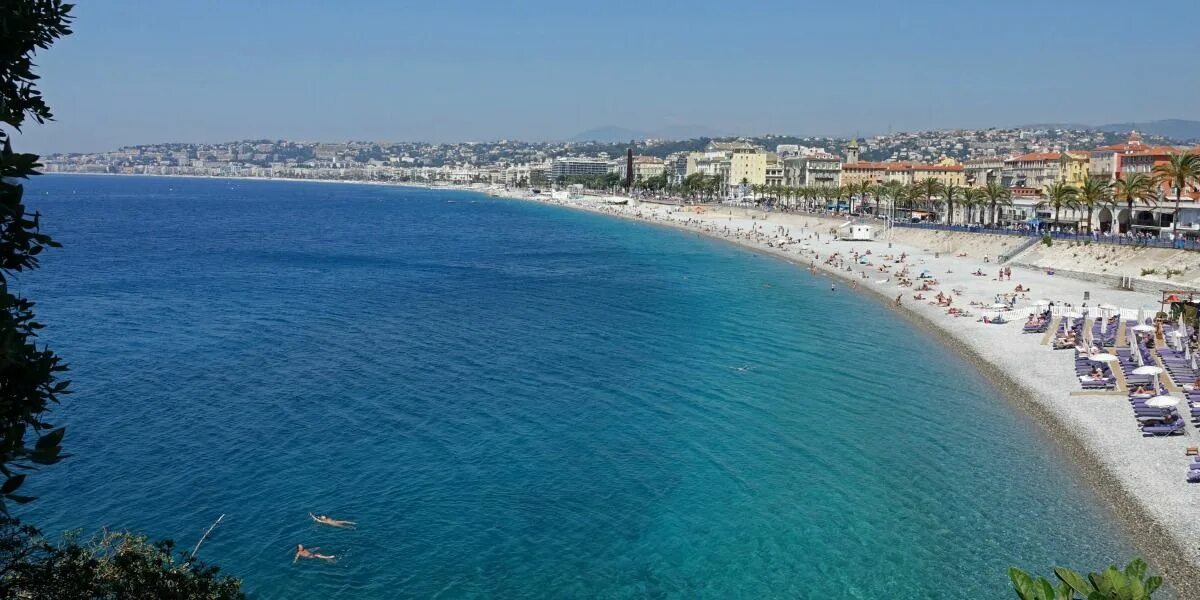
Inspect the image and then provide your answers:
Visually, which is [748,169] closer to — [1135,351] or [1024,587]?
[1135,351]

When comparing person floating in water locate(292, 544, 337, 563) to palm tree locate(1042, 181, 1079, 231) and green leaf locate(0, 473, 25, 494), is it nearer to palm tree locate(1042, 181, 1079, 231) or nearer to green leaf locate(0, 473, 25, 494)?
green leaf locate(0, 473, 25, 494)

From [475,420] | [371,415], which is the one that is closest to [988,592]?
[475,420]

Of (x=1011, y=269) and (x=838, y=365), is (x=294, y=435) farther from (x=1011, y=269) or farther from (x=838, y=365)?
(x=1011, y=269)

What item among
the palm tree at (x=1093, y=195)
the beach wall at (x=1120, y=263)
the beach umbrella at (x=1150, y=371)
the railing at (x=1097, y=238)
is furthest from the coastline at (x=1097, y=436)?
the palm tree at (x=1093, y=195)

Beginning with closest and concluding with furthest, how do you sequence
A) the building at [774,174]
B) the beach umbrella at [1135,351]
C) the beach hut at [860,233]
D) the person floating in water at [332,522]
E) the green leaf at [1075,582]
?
1. the green leaf at [1075,582]
2. the person floating in water at [332,522]
3. the beach umbrella at [1135,351]
4. the beach hut at [860,233]
5. the building at [774,174]

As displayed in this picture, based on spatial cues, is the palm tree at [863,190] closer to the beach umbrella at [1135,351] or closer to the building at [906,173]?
the building at [906,173]
